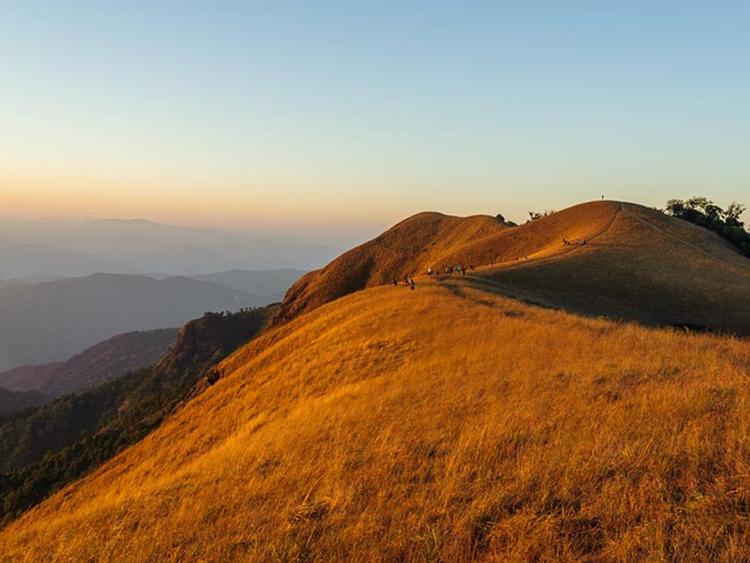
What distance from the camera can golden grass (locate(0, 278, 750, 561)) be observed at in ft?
17.3

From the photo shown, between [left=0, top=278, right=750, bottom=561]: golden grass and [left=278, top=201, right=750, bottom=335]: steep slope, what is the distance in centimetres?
1914

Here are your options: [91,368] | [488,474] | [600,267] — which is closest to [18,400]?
[91,368]

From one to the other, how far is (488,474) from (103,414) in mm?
105930

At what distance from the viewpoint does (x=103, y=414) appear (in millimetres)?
89812

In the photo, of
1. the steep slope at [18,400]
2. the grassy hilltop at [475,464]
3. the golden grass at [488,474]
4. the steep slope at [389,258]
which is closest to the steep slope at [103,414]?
the steep slope at [389,258]

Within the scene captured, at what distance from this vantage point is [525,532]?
5242mm

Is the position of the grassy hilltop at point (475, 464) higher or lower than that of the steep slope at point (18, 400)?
higher

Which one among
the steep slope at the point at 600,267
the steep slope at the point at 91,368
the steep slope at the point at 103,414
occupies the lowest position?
the steep slope at the point at 91,368

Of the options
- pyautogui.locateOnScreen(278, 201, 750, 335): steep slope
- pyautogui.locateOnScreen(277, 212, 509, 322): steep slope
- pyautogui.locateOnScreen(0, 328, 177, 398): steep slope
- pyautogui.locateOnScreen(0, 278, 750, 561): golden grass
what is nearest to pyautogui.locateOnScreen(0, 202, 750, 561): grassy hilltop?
→ pyautogui.locateOnScreen(0, 278, 750, 561): golden grass

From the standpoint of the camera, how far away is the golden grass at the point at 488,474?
5.26m

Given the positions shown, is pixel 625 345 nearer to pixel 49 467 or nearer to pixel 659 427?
pixel 659 427

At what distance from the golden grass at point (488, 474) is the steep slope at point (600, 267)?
19.1 m

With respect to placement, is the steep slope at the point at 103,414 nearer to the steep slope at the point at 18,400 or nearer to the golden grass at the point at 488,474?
the steep slope at the point at 18,400

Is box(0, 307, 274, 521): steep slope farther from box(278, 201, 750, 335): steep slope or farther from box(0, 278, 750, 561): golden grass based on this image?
box(0, 278, 750, 561): golden grass
